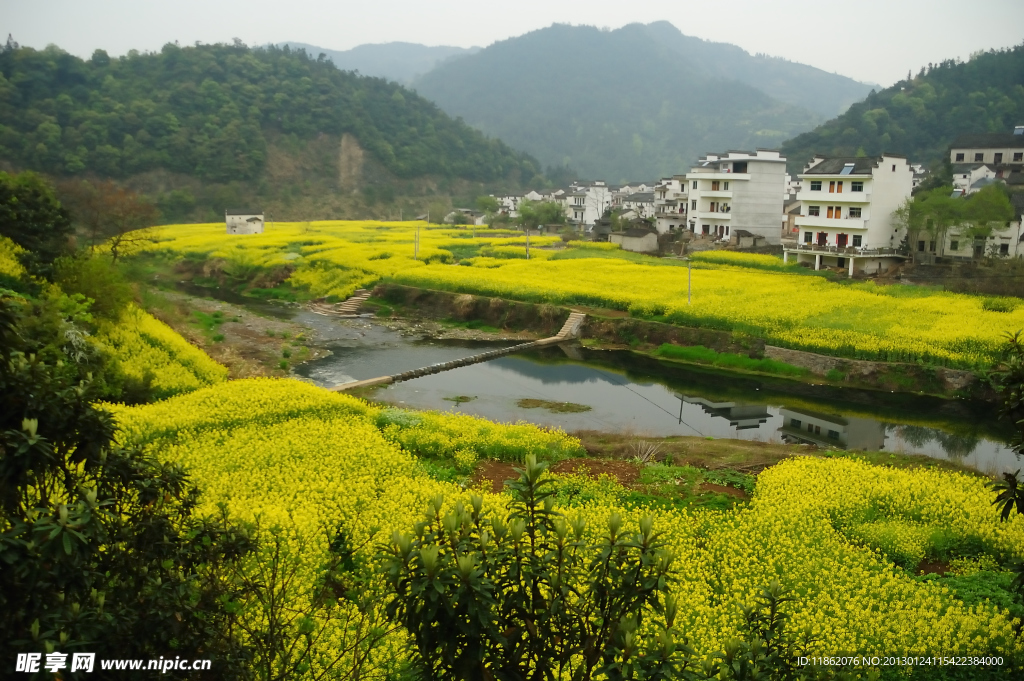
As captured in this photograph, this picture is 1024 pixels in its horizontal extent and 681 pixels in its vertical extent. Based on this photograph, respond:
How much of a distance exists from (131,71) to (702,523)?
95.6 meters

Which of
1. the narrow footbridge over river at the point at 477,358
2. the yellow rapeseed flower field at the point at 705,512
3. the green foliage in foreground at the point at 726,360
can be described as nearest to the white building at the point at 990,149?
the green foliage in foreground at the point at 726,360

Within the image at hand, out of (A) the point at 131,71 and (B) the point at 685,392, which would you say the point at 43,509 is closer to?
(B) the point at 685,392

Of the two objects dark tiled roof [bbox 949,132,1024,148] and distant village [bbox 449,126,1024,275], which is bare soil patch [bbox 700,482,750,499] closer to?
distant village [bbox 449,126,1024,275]

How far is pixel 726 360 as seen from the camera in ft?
96.8

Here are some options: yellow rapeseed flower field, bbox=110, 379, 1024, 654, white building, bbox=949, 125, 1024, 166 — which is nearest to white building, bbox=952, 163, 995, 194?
white building, bbox=949, 125, 1024, 166

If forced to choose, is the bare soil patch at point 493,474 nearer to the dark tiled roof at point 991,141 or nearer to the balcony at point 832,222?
the balcony at point 832,222

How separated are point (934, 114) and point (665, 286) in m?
65.1

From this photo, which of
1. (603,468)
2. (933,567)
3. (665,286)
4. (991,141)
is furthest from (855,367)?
(991,141)

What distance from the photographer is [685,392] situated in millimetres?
26766

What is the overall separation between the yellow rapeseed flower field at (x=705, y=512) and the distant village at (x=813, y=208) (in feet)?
103

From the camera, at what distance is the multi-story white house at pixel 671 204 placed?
64.0 m

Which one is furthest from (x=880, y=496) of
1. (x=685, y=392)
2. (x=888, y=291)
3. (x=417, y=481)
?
(x=888, y=291)

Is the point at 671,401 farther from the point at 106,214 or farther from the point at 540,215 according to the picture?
the point at 540,215

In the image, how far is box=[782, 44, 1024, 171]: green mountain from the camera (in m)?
82.0
